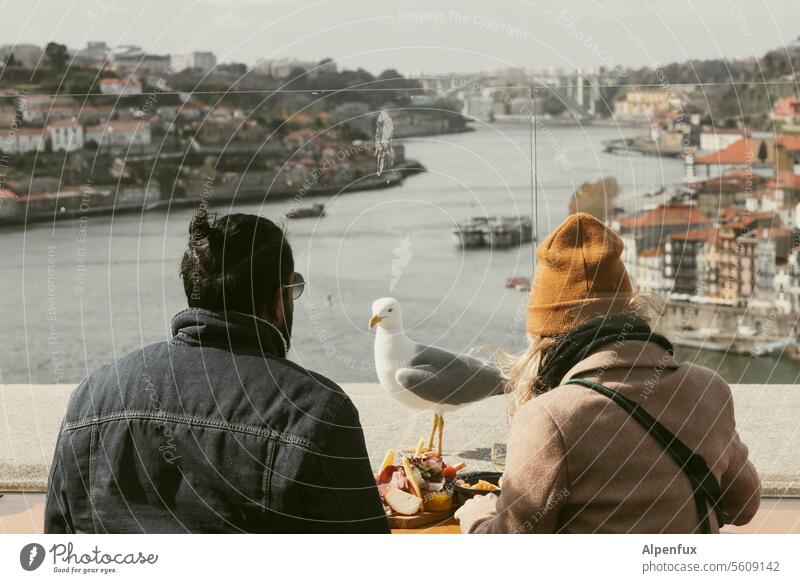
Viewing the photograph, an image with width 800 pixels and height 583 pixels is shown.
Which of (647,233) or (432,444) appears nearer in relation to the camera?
(432,444)

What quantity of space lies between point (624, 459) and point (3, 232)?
267 inches

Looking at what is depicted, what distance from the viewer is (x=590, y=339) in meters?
1.92

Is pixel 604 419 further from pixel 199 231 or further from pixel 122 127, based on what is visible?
pixel 122 127

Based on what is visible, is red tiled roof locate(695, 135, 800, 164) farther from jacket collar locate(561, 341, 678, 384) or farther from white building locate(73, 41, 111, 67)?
jacket collar locate(561, 341, 678, 384)

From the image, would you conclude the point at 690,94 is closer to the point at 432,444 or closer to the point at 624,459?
the point at 432,444

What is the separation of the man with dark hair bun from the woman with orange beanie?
0.31 meters

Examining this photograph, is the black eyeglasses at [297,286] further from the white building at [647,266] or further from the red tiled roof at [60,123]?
the white building at [647,266]

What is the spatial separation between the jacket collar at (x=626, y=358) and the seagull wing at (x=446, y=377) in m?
1.45

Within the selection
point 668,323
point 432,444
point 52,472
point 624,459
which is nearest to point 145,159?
point 432,444

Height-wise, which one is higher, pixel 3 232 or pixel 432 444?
pixel 3 232

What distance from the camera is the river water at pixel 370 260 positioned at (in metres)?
6.44

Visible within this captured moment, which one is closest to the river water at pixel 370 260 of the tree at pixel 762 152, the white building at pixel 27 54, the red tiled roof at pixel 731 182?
the red tiled roof at pixel 731 182

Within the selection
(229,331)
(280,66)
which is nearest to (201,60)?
(280,66)
